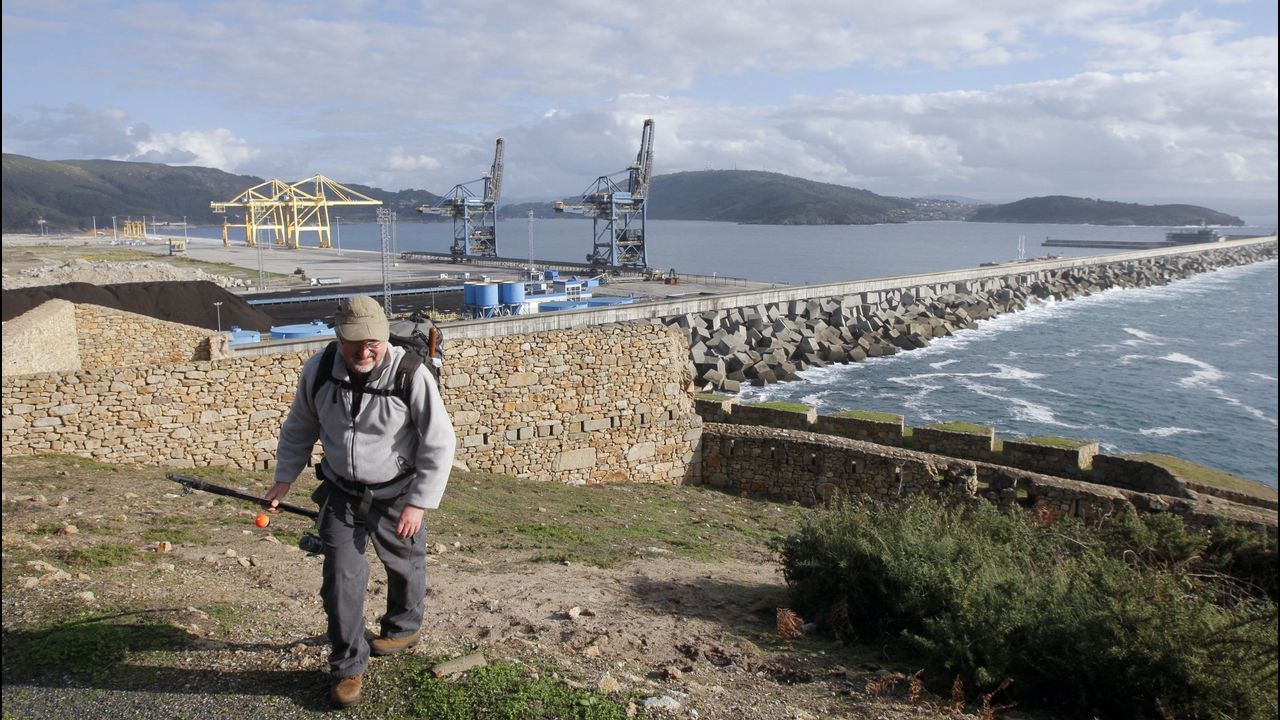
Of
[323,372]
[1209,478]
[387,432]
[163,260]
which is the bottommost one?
[1209,478]

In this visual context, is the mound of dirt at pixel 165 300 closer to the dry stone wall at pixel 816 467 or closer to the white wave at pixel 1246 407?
the dry stone wall at pixel 816 467

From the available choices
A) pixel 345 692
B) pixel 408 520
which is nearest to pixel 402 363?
pixel 408 520

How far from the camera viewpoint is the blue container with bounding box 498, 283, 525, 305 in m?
37.2

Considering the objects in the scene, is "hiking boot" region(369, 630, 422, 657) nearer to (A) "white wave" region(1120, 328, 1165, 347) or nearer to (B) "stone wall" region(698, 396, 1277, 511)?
(B) "stone wall" region(698, 396, 1277, 511)

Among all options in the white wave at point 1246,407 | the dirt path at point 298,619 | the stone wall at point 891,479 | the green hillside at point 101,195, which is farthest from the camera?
the green hillside at point 101,195

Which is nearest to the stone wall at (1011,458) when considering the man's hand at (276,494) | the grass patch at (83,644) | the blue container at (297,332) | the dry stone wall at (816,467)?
the dry stone wall at (816,467)

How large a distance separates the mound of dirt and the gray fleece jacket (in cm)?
2269

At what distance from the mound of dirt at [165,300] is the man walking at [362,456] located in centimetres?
2268

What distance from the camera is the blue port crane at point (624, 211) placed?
69.4 metres

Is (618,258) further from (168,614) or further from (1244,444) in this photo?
(168,614)

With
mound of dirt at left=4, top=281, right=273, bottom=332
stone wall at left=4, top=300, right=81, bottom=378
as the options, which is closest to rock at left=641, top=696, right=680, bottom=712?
stone wall at left=4, top=300, right=81, bottom=378

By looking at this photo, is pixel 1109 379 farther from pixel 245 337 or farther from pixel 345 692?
pixel 345 692

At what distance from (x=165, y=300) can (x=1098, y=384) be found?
3305 centimetres

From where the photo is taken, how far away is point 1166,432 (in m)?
26.7
